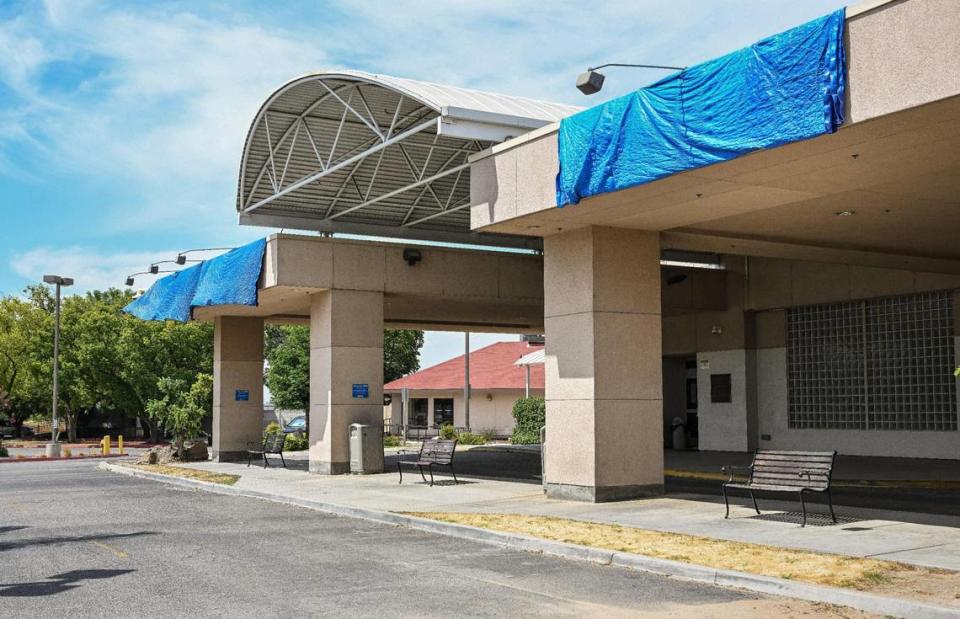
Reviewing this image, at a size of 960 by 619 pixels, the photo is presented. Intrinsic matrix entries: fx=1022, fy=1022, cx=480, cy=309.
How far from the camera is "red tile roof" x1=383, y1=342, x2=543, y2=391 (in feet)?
193

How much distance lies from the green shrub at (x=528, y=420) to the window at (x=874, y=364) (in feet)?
46.7

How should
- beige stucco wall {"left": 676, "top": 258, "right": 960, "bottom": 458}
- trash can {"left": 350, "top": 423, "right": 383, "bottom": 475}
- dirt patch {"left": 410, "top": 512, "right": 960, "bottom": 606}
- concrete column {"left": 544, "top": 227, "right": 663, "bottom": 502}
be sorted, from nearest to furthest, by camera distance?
dirt patch {"left": 410, "top": 512, "right": 960, "bottom": 606}
concrete column {"left": 544, "top": 227, "right": 663, "bottom": 502}
trash can {"left": 350, "top": 423, "right": 383, "bottom": 475}
beige stucco wall {"left": 676, "top": 258, "right": 960, "bottom": 458}

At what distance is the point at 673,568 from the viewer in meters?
10.1

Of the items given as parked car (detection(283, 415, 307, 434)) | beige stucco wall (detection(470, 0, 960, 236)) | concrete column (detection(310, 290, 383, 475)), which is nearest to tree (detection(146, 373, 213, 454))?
concrete column (detection(310, 290, 383, 475))

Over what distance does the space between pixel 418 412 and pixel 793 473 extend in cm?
5515

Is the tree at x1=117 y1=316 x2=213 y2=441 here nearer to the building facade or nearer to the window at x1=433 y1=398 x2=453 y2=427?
the building facade

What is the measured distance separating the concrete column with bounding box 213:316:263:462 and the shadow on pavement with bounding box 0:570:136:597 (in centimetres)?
2066

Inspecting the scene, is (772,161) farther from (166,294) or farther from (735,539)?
(166,294)

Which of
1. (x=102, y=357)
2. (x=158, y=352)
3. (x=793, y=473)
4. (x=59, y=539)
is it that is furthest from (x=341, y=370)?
(x=102, y=357)

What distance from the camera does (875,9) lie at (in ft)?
36.2

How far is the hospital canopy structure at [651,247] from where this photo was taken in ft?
40.4

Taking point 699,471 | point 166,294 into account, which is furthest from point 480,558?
point 166,294

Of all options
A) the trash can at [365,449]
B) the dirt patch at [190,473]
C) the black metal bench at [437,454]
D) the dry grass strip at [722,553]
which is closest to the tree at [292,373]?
the dirt patch at [190,473]

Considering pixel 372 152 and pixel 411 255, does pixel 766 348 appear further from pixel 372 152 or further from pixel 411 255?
pixel 372 152
